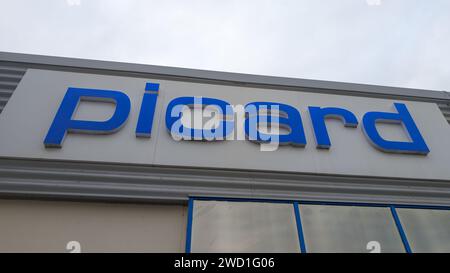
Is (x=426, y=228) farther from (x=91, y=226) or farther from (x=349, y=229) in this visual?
(x=91, y=226)

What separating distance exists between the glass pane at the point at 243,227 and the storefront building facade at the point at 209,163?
0.06 feet

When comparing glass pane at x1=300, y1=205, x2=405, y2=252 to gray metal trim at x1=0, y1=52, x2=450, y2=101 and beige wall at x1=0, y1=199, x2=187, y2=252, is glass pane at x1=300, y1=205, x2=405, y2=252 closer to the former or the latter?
beige wall at x1=0, y1=199, x2=187, y2=252

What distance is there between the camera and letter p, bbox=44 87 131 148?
5.41 meters

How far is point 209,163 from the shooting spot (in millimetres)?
5488

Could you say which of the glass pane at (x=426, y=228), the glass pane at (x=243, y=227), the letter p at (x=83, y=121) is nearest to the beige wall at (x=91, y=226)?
the glass pane at (x=243, y=227)

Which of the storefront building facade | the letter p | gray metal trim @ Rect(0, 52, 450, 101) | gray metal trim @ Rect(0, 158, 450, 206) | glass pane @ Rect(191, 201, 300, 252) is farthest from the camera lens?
gray metal trim @ Rect(0, 52, 450, 101)

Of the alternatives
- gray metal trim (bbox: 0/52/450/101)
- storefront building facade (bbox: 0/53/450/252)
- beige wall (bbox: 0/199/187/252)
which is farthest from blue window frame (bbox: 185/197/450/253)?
gray metal trim (bbox: 0/52/450/101)

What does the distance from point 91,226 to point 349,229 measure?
173 inches

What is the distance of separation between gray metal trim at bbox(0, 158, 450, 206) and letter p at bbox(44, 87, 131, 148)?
24.4 inches

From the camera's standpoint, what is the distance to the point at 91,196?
485 centimetres

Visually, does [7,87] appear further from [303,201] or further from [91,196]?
[303,201]

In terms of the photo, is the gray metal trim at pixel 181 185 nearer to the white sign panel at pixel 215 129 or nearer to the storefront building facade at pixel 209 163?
the storefront building facade at pixel 209 163
